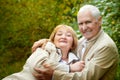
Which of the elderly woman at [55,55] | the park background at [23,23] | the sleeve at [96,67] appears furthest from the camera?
the park background at [23,23]

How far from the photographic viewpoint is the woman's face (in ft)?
12.2

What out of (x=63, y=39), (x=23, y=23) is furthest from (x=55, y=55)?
(x=23, y=23)

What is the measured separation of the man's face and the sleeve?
0.25 m

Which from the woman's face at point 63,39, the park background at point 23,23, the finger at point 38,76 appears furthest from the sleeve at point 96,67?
the park background at point 23,23

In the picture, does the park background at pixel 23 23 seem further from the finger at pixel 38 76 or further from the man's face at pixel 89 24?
the finger at pixel 38 76

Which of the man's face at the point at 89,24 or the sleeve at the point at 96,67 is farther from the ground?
the man's face at the point at 89,24

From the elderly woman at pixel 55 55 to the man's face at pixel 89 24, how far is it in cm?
27

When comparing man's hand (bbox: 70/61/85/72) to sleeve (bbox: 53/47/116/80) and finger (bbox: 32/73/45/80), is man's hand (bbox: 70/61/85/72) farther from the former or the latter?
finger (bbox: 32/73/45/80)

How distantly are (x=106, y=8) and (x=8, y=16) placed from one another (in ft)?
16.5

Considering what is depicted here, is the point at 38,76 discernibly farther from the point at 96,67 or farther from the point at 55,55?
the point at 96,67

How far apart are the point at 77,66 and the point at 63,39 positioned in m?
0.38

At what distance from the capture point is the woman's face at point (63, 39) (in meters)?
3.71

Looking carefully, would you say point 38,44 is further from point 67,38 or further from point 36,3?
point 36,3

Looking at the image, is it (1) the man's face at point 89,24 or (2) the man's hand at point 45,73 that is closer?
(2) the man's hand at point 45,73
